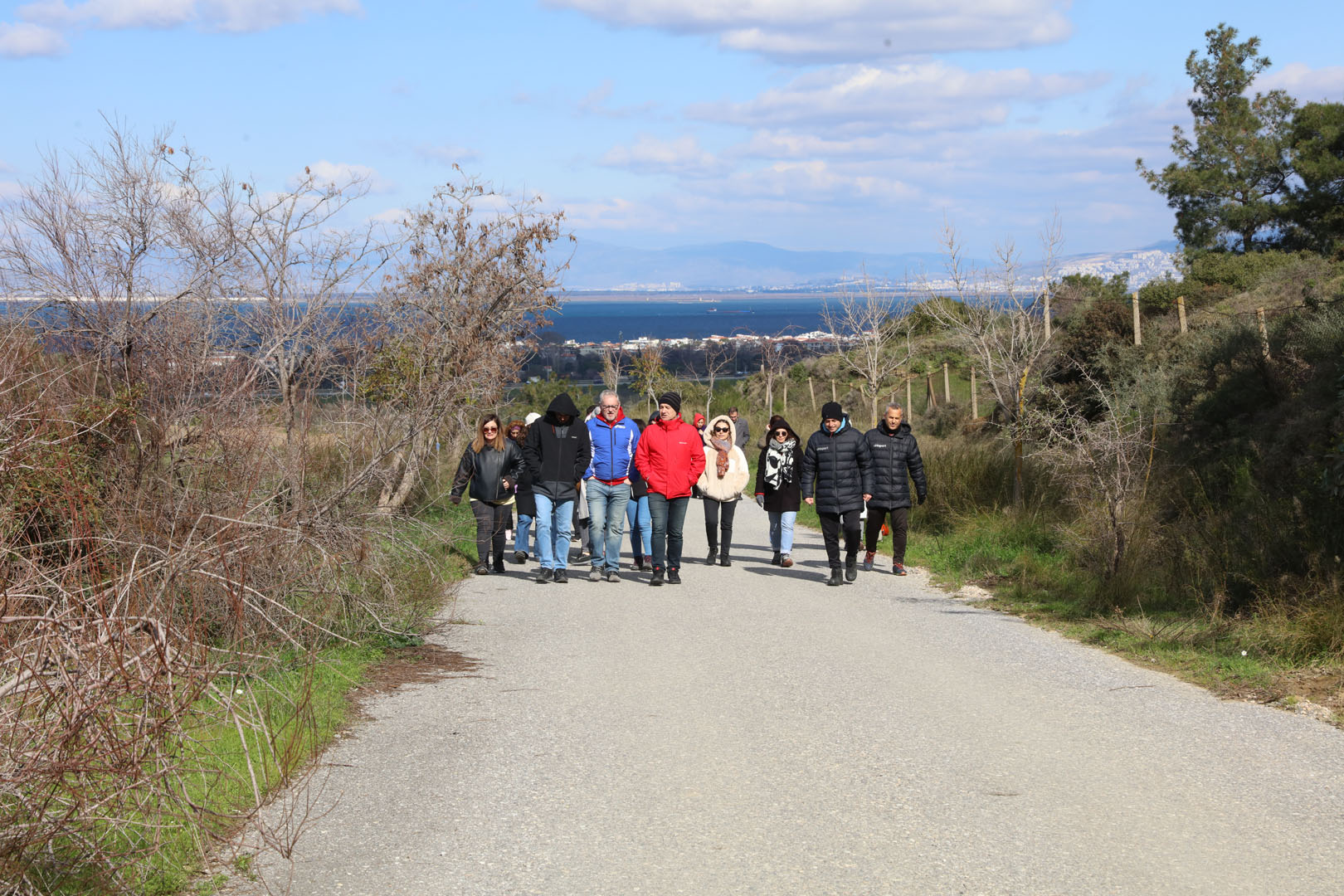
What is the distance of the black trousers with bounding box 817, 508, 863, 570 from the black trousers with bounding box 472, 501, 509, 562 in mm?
3750

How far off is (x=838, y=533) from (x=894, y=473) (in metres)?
1.24

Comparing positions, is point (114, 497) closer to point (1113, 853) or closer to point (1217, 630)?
point (1113, 853)

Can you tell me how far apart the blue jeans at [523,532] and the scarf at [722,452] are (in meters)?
2.40

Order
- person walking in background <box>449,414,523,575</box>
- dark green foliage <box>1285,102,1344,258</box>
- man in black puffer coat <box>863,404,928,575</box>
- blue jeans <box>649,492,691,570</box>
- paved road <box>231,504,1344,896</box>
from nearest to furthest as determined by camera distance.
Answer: paved road <box>231,504,1344,896</box>
blue jeans <box>649,492,691,570</box>
man in black puffer coat <box>863,404,928,575</box>
person walking in background <box>449,414,523,575</box>
dark green foliage <box>1285,102,1344,258</box>

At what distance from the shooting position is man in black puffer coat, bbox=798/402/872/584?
42.9ft

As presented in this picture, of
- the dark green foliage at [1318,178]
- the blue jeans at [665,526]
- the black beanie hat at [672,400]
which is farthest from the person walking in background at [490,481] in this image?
the dark green foliage at [1318,178]

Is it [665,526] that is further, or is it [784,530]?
[784,530]

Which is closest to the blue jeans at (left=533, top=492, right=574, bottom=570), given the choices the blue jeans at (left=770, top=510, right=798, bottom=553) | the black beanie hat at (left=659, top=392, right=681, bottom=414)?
the black beanie hat at (left=659, top=392, right=681, bottom=414)

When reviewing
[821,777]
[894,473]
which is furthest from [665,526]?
[821,777]

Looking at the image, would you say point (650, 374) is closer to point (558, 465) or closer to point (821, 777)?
point (558, 465)

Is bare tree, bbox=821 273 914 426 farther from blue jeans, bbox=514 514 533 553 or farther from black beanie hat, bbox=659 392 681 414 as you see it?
black beanie hat, bbox=659 392 681 414

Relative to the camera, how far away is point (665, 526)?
43.7ft

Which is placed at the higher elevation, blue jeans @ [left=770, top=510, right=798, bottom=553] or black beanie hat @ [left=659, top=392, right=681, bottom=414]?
black beanie hat @ [left=659, top=392, right=681, bottom=414]

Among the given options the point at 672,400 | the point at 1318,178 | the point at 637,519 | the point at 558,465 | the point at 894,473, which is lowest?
the point at 637,519
